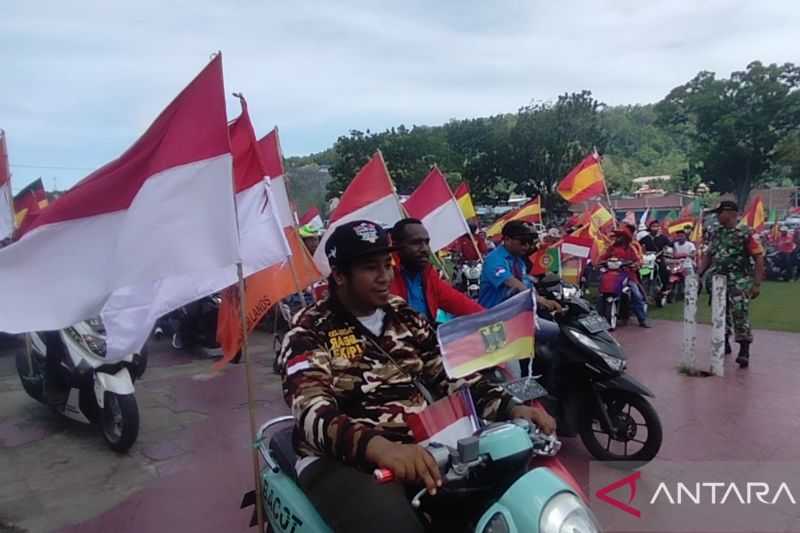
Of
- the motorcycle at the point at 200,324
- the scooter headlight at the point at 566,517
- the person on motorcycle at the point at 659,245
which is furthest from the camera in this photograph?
the person on motorcycle at the point at 659,245

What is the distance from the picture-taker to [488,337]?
2391mm

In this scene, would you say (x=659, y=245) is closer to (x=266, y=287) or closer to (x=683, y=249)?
(x=683, y=249)

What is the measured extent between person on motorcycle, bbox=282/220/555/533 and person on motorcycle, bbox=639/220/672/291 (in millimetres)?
10203

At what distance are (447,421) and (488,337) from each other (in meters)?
0.61

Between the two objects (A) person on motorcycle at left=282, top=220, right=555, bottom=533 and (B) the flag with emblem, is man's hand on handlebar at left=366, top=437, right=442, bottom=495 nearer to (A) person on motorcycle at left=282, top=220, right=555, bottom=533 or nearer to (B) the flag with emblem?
(A) person on motorcycle at left=282, top=220, right=555, bottom=533

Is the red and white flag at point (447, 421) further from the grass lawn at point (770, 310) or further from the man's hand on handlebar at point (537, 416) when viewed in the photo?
the grass lawn at point (770, 310)

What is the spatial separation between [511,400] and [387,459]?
66 cm

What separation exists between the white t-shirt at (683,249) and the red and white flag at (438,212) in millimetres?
7309

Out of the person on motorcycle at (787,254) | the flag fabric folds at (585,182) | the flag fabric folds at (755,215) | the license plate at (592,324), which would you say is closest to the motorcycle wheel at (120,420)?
the license plate at (592,324)

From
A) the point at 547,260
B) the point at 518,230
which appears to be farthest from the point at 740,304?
the point at 518,230

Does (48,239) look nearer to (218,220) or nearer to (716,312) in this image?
(218,220)

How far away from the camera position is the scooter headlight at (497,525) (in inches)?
58.6

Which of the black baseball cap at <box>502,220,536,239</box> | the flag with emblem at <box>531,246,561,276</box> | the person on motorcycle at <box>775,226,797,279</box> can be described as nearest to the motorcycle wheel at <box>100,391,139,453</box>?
the black baseball cap at <box>502,220,536,239</box>

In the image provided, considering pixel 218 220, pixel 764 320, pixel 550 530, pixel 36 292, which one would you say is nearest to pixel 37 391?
pixel 36 292
